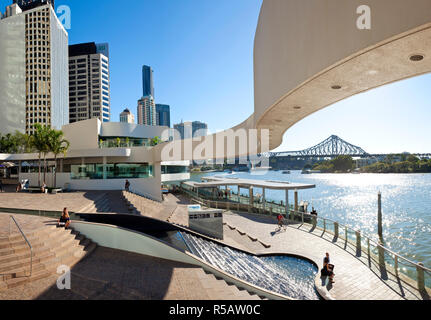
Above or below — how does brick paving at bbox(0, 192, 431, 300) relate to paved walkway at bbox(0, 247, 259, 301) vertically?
below

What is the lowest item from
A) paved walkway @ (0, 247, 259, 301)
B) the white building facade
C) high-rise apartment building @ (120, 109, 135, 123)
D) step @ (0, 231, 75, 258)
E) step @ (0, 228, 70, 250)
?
paved walkway @ (0, 247, 259, 301)

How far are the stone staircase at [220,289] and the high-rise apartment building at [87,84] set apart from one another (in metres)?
90.0

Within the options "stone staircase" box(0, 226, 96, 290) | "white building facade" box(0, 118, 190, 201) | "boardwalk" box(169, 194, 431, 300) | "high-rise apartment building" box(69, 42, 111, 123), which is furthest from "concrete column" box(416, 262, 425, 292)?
"high-rise apartment building" box(69, 42, 111, 123)

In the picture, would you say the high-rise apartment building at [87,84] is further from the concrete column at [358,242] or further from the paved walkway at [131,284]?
the concrete column at [358,242]

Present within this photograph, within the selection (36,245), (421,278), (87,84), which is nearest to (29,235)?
(36,245)

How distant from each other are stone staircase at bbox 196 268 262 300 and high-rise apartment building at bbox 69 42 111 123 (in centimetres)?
9004

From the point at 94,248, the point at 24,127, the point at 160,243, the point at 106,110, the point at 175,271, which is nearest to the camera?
the point at 175,271

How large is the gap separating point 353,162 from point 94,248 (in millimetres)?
129370

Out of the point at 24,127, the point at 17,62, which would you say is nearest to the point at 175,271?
the point at 24,127

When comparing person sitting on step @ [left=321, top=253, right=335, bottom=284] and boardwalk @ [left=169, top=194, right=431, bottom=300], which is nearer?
boardwalk @ [left=169, top=194, right=431, bottom=300]

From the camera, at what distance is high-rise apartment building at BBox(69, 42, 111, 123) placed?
86.2 metres

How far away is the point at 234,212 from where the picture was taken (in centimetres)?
1942

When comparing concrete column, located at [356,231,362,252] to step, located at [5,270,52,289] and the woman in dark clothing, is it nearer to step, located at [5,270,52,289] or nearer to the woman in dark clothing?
the woman in dark clothing

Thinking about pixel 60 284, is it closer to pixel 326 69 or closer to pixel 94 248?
pixel 94 248
